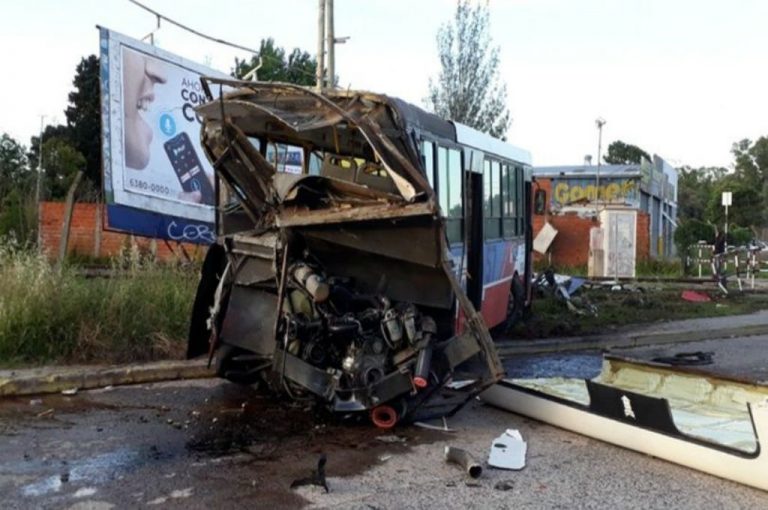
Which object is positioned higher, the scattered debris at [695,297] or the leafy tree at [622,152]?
the leafy tree at [622,152]

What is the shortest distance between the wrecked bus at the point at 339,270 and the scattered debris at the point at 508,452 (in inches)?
21.2

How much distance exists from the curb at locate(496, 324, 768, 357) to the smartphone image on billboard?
19.4ft

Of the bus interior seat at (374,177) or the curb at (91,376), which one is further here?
the curb at (91,376)

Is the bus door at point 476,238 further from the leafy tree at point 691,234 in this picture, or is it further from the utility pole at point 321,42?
the leafy tree at point 691,234

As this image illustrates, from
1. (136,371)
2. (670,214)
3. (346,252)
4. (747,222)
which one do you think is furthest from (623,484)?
(747,222)

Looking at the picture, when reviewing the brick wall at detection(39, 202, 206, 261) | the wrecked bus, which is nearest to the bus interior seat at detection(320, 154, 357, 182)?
the wrecked bus

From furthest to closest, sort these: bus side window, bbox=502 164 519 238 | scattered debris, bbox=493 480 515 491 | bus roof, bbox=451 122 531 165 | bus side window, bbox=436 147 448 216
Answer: bus side window, bbox=502 164 519 238
bus roof, bbox=451 122 531 165
bus side window, bbox=436 147 448 216
scattered debris, bbox=493 480 515 491

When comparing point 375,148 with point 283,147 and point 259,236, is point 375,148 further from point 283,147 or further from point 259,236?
point 283,147

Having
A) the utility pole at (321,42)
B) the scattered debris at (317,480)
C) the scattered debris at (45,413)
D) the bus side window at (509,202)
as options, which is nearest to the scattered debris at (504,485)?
the scattered debris at (317,480)

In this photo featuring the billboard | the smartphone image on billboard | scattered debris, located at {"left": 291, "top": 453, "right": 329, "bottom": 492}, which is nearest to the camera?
scattered debris, located at {"left": 291, "top": 453, "right": 329, "bottom": 492}

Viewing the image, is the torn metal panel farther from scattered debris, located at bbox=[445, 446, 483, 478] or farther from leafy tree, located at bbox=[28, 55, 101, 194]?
leafy tree, located at bbox=[28, 55, 101, 194]

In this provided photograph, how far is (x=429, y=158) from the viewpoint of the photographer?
8547 millimetres

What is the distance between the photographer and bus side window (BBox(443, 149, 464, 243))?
30.1 ft

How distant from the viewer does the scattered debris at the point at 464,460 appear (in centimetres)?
599
